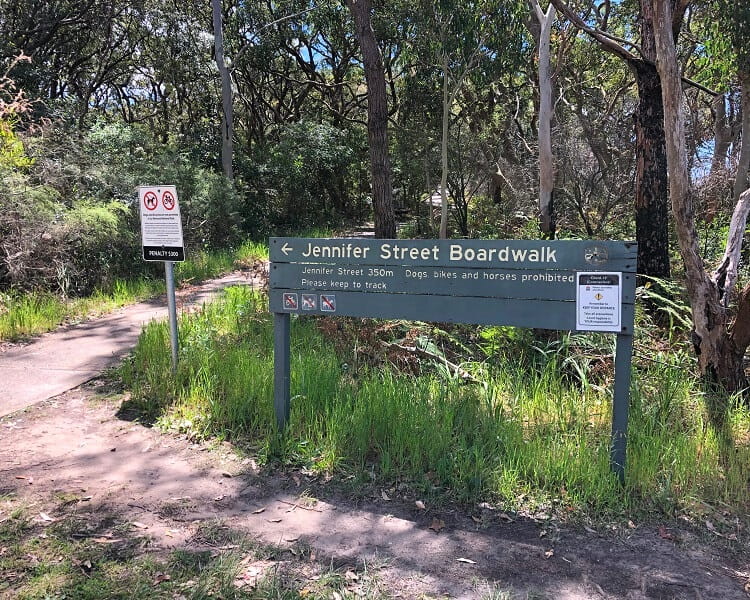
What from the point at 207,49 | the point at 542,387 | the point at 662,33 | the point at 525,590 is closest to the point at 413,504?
the point at 525,590

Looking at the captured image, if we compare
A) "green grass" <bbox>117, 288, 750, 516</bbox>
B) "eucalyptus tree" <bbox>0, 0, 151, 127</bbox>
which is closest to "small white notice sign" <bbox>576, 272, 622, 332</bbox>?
"green grass" <bbox>117, 288, 750, 516</bbox>

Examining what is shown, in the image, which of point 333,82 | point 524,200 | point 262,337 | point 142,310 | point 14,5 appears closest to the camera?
point 262,337

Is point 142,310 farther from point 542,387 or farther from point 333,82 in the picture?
point 333,82

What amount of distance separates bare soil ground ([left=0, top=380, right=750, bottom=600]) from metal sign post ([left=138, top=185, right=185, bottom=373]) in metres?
1.52

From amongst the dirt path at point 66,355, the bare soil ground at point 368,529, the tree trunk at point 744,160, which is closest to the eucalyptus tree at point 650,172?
the tree trunk at point 744,160

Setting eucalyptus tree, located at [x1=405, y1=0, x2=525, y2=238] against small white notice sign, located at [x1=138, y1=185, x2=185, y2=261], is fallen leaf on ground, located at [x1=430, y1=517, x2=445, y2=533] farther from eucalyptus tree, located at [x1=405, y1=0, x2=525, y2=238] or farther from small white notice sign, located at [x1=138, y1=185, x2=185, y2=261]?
eucalyptus tree, located at [x1=405, y1=0, x2=525, y2=238]

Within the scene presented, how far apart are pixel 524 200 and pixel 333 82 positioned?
463 inches

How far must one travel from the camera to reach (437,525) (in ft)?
11.0

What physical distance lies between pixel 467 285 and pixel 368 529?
1.63m

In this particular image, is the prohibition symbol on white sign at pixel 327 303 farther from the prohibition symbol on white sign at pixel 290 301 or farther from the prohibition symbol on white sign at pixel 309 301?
the prohibition symbol on white sign at pixel 290 301

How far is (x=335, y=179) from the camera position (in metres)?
22.1

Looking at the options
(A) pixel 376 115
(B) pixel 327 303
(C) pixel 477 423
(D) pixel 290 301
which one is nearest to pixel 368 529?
(C) pixel 477 423

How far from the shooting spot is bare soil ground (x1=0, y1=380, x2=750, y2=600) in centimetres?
280

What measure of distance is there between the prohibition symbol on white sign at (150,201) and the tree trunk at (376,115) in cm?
498
